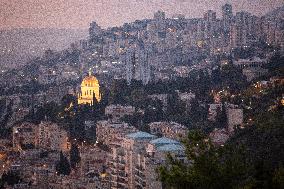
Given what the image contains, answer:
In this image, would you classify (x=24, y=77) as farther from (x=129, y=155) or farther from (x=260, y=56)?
(x=129, y=155)

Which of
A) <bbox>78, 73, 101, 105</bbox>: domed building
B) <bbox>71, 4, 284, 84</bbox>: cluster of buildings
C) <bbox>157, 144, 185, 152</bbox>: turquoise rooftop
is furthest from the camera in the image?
<bbox>71, 4, 284, 84</bbox>: cluster of buildings

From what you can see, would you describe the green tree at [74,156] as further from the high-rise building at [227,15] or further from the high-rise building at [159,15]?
the high-rise building at [159,15]

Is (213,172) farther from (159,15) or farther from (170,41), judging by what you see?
(159,15)

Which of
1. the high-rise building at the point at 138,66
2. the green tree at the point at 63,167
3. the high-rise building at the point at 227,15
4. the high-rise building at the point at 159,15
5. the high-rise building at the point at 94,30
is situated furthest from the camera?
the high-rise building at the point at 94,30

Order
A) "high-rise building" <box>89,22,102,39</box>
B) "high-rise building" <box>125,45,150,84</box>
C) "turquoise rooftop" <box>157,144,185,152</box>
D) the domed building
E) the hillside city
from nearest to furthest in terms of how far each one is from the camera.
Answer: the hillside city < "turquoise rooftop" <box>157,144,185,152</box> < the domed building < "high-rise building" <box>125,45,150,84</box> < "high-rise building" <box>89,22,102,39</box>

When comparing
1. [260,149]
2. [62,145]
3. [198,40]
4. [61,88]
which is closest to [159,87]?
[62,145]

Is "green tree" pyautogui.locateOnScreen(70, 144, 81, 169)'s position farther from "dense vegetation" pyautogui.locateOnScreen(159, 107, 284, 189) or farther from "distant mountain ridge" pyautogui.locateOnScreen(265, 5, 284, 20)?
"distant mountain ridge" pyautogui.locateOnScreen(265, 5, 284, 20)

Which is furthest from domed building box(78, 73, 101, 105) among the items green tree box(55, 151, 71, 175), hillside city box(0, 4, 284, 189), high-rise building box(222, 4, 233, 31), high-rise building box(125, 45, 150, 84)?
high-rise building box(222, 4, 233, 31)

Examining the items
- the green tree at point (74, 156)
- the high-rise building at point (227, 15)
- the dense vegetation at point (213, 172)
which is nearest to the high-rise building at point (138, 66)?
the high-rise building at point (227, 15)

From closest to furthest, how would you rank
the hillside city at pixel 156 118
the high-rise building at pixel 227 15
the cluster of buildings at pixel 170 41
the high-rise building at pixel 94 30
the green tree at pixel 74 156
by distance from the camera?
the hillside city at pixel 156 118, the green tree at pixel 74 156, the cluster of buildings at pixel 170 41, the high-rise building at pixel 227 15, the high-rise building at pixel 94 30
